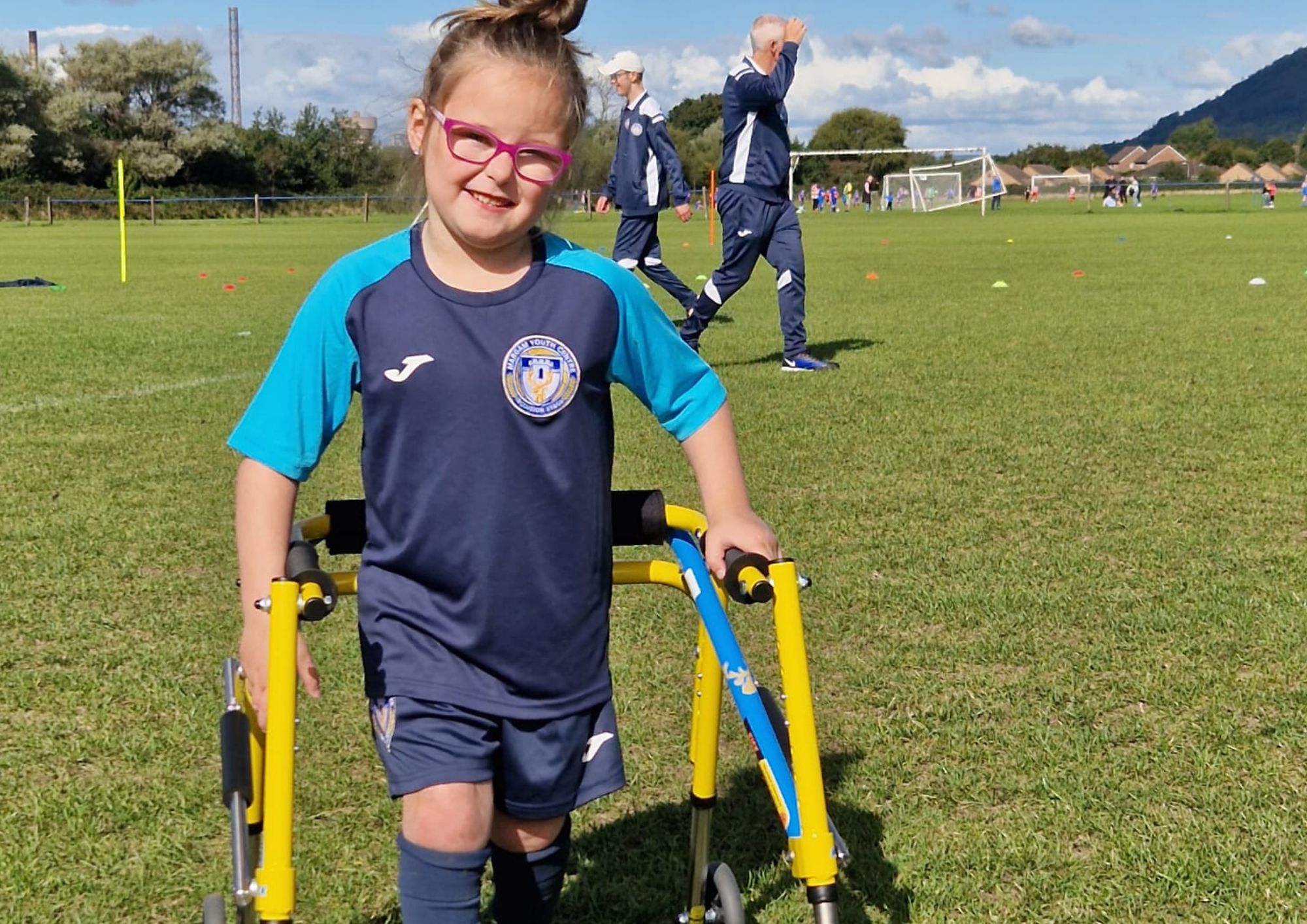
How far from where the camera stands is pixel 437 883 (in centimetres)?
219

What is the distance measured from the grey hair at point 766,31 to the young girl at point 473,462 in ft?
25.5

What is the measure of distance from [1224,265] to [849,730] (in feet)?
59.8

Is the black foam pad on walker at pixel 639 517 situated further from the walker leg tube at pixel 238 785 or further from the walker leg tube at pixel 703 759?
the walker leg tube at pixel 238 785

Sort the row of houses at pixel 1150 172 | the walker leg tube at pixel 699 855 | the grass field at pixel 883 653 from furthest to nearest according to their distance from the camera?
the row of houses at pixel 1150 172 → the grass field at pixel 883 653 → the walker leg tube at pixel 699 855

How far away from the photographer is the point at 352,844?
3.18 metres

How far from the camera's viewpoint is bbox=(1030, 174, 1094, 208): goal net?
78688mm

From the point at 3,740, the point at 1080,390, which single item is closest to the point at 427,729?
the point at 3,740

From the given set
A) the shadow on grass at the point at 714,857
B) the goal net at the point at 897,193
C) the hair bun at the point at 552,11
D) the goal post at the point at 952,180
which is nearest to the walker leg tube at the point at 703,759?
the shadow on grass at the point at 714,857

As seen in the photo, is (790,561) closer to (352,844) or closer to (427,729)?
(427,729)

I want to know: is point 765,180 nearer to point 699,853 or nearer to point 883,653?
point 883,653

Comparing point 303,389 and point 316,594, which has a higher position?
point 303,389

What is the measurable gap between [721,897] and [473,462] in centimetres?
93

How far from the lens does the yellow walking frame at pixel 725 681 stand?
184 cm

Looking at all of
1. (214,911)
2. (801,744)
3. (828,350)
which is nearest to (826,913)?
(801,744)
